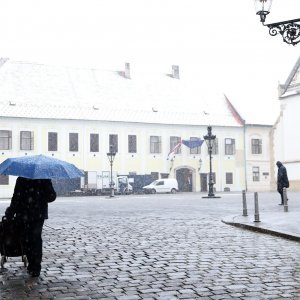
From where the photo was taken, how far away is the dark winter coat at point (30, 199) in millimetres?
7438

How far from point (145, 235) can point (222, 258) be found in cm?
382

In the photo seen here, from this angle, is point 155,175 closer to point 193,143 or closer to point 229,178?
point 193,143

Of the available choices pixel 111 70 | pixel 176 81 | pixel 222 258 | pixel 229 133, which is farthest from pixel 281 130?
pixel 222 258

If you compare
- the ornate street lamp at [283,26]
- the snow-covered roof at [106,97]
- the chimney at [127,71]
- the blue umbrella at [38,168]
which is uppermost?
the chimney at [127,71]

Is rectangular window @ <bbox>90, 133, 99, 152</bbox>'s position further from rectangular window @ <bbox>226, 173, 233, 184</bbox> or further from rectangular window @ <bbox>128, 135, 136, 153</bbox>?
rectangular window @ <bbox>226, 173, 233, 184</bbox>

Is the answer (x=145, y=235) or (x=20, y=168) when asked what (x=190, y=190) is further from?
(x=20, y=168)

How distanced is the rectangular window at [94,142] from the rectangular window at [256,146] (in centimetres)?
1738

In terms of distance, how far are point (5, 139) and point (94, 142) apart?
8489 millimetres

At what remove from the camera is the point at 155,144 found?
56250mm

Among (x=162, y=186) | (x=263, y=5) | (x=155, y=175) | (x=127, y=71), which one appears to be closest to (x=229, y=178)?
(x=155, y=175)

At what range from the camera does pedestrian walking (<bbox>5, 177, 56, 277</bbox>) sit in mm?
7445

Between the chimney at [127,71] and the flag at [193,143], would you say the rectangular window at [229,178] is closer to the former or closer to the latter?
the flag at [193,143]

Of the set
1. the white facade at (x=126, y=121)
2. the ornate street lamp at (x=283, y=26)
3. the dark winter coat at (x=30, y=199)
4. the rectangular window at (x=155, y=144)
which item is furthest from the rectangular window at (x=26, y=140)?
the dark winter coat at (x=30, y=199)

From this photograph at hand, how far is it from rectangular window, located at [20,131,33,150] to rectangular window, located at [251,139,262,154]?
938 inches
